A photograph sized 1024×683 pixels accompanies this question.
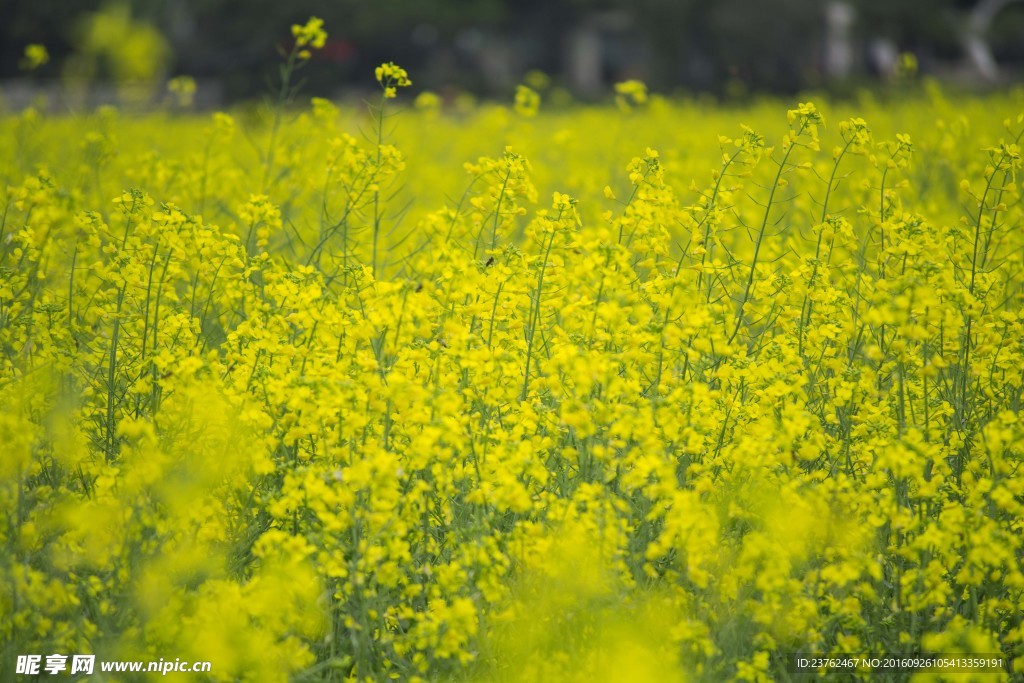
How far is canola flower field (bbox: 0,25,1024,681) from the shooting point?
99.5 inches

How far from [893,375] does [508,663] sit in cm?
178

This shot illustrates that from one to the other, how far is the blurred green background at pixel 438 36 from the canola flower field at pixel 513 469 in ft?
63.2

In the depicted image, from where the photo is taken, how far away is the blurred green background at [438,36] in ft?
83.5

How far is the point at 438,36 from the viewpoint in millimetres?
30844

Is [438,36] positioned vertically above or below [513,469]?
above

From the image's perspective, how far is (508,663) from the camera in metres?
2.72

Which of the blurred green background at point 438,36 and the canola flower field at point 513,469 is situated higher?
the blurred green background at point 438,36

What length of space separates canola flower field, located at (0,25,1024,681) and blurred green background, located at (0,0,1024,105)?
63.2 feet

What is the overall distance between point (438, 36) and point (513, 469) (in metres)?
29.8

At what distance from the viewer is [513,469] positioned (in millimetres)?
2637

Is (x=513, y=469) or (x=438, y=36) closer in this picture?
(x=513, y=469)

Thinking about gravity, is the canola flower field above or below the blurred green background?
below

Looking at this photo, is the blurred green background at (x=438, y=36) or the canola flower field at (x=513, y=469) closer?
the canola flower field at (x=513, y=469)

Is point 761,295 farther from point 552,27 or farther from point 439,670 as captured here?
point 552,27
